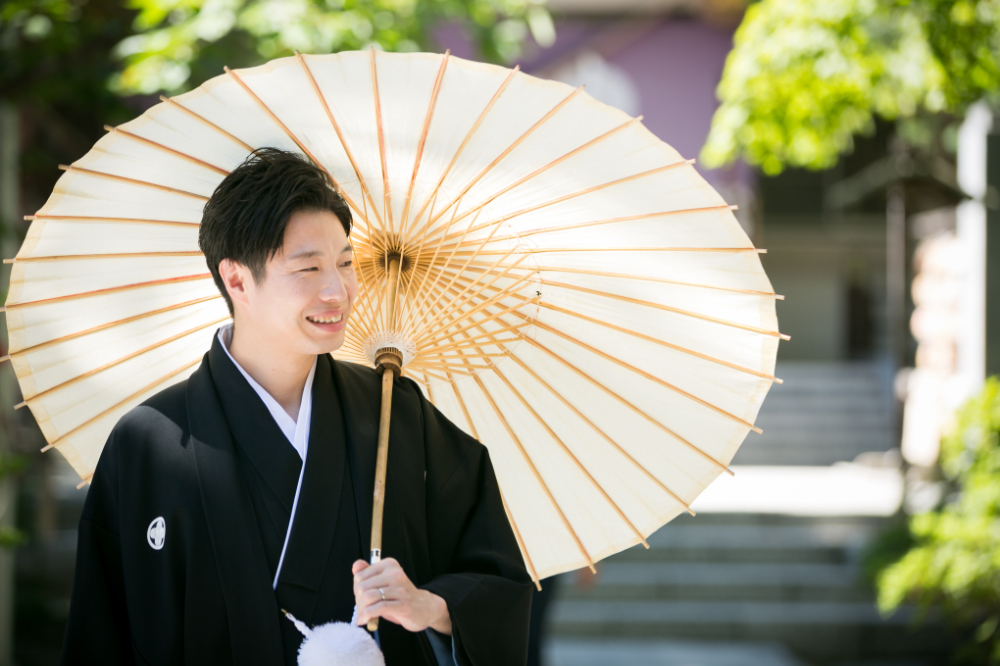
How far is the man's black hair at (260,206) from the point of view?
1.45m

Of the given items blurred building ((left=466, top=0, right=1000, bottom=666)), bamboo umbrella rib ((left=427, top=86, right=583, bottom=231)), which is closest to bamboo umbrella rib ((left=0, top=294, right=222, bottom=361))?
bamboo umbrella rib ((left=427, top=86, right=583, bottom=231))

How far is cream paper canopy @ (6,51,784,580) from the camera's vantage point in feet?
5.35

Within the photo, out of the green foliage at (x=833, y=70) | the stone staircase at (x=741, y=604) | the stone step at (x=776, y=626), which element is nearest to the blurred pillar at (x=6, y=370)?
the stone staircase at (x=741, y=604)

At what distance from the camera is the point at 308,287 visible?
57.5 inches

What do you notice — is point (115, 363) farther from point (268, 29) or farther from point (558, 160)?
point (268, 29)

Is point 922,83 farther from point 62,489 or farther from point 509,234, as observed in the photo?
point 62,489

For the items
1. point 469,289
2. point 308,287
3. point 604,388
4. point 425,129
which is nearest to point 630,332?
point 604,388

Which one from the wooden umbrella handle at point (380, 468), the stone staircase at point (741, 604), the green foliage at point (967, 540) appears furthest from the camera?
the stone staircase at point (741, 604)

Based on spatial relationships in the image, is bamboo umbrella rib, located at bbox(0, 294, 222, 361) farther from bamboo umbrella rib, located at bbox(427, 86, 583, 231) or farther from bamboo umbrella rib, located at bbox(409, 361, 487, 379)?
bamboo umbrella rib, located at bbox(427, 86, 583, 231)

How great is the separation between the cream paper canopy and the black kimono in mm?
253

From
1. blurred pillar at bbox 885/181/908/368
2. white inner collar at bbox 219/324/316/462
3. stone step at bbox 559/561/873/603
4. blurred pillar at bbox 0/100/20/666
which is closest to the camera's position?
white inner collar at bbox 219/324/316/462

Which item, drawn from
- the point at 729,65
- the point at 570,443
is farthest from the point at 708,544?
the point at 570,443

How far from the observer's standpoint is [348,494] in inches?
61.2

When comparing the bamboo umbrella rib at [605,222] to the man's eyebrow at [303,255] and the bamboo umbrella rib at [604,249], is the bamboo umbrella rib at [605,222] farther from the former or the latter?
the man's eyebrow at [303,255]
